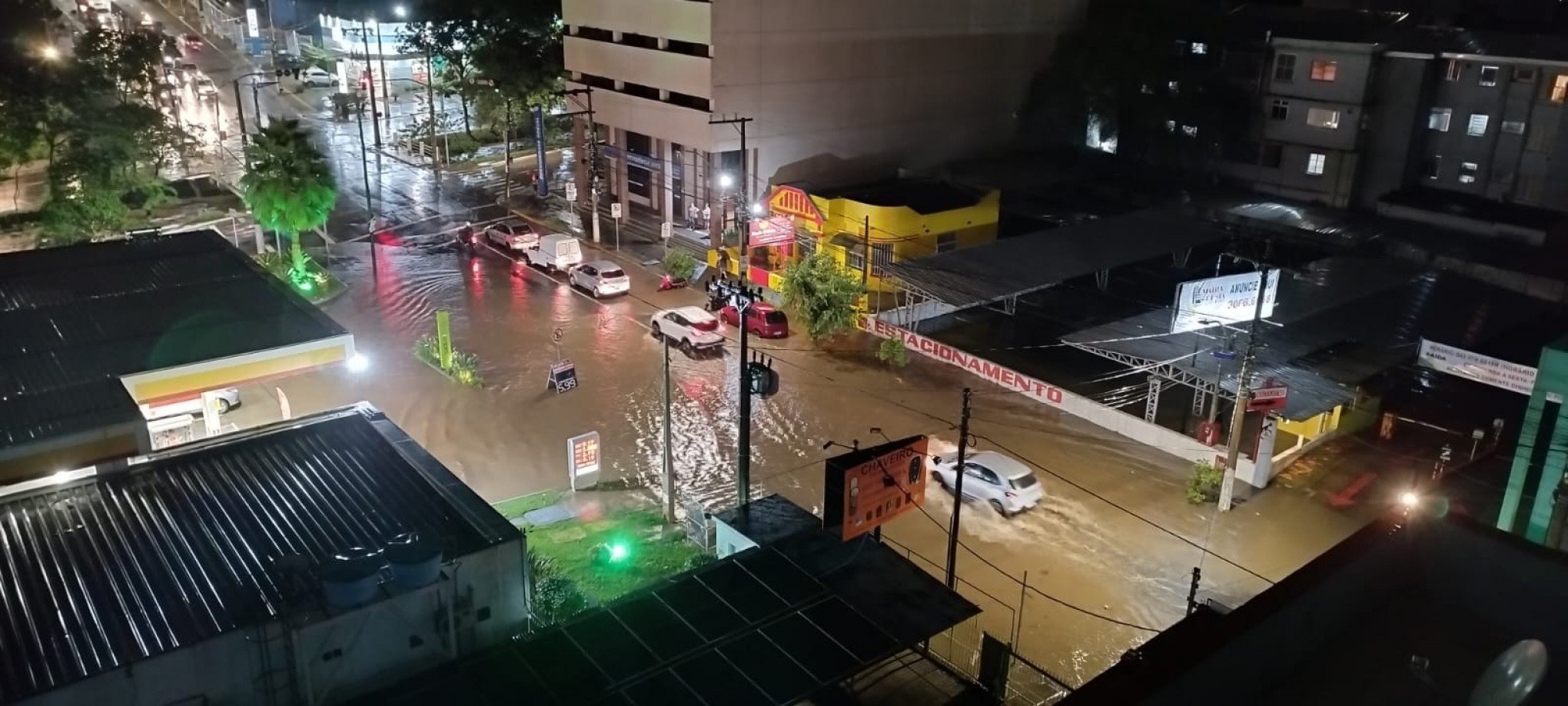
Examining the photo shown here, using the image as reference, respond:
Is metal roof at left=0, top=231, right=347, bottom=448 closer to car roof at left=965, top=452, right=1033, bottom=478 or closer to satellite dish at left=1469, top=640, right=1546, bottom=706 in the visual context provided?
car roof at left=965, top=452, right=1033, bottom=478

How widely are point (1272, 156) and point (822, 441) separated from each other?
1274 inches

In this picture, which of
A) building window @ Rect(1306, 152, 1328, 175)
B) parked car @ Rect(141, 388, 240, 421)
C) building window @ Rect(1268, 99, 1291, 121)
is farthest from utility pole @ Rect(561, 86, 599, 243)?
building window @ Rect(1306, 152, 1328, 175)

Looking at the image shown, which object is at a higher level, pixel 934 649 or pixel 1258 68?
pixel 1258 68

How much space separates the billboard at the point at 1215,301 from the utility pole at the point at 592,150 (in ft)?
73.4

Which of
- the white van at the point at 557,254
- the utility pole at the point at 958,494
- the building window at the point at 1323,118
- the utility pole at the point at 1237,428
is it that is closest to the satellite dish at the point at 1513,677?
the utility pole at the point at 958,494

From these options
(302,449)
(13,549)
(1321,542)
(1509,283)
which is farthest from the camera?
(1509,283)

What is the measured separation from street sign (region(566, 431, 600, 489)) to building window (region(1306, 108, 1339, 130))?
36.9 meters

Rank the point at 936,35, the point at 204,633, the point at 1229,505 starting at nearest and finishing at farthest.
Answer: the point at 204,633, the point at 1229,505, the point at 936,35

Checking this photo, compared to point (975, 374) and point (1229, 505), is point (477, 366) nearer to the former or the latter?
point (975, 374)

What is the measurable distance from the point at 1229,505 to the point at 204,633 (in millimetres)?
19136

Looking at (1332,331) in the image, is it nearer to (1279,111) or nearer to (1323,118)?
(1323,118)

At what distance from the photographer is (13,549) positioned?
46.2 feet

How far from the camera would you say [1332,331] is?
28891 millimetres

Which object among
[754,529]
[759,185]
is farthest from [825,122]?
[754,529]
